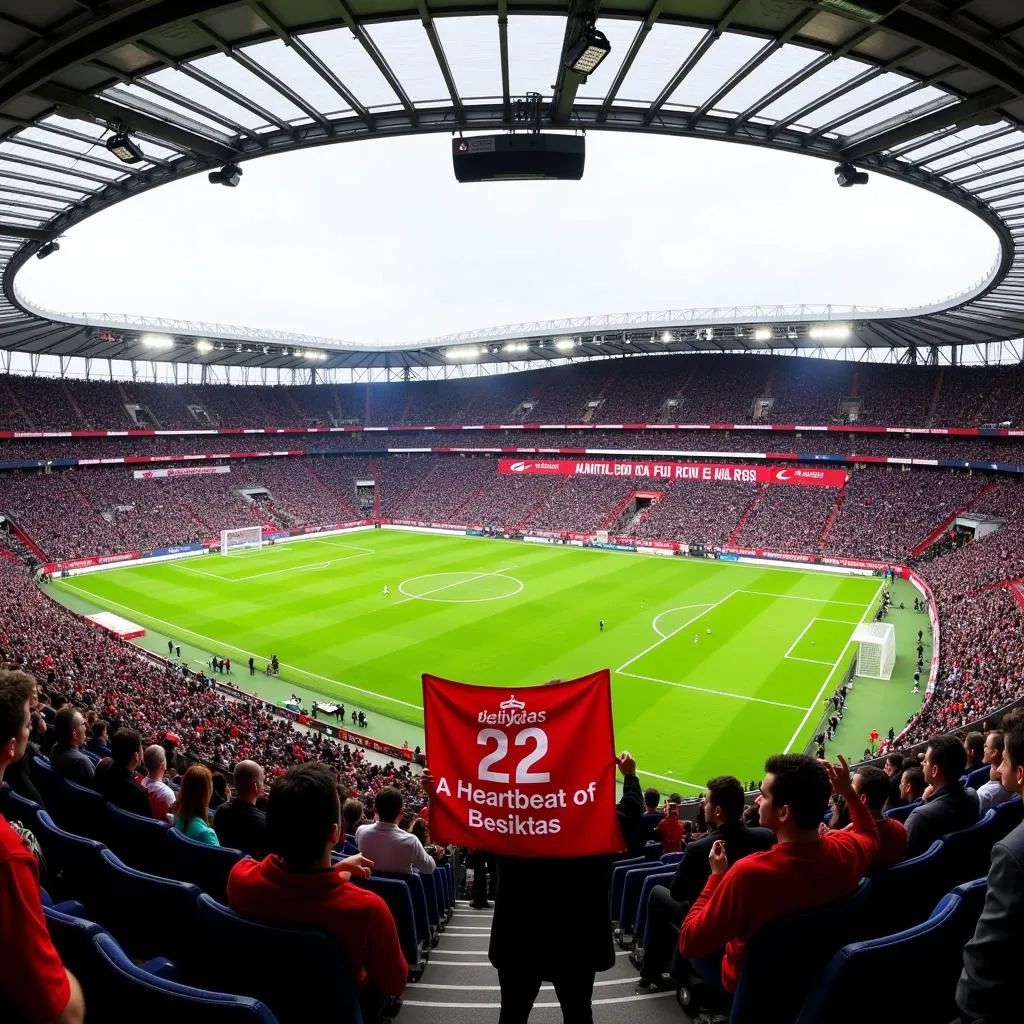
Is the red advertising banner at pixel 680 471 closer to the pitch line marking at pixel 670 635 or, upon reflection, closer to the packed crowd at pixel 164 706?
the pitch line marking at pixel 670 635

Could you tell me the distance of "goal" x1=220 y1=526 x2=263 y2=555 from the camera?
53156mm

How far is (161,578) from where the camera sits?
4450 cm

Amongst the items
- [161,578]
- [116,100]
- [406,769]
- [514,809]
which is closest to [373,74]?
[116,100]

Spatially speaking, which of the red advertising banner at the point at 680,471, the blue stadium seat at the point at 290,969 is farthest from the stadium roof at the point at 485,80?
the red advertising banner at the point at 680,471

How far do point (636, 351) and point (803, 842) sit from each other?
67618 millimetres

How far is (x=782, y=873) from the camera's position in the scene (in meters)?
3.44

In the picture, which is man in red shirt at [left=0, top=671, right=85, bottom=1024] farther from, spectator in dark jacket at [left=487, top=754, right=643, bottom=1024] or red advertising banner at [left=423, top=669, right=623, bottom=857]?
red advertising banner at [left=423, top=669, right=623, bottom=857]

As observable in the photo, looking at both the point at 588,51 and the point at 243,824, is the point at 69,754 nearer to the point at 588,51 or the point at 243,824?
the point at 243,824

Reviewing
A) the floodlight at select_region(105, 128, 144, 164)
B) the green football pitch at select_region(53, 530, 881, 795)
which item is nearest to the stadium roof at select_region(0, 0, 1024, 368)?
the floodlight at select_region(105, 128, 144, 164)

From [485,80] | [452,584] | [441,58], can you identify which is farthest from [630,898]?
[452,584]

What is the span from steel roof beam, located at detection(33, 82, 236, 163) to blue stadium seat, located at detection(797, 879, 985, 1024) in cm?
1615

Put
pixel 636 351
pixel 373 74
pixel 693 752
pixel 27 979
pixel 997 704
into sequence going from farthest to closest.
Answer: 1. pixel 636 351
2. pixel 693 752
3. pixel 997 704
4. pixel 373 74
5. pixel 27 979

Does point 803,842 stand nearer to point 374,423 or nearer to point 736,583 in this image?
point 736,583

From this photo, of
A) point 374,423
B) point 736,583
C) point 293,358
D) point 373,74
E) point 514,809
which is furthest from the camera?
point 374,423
